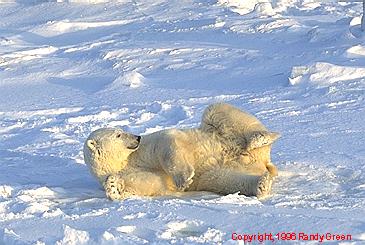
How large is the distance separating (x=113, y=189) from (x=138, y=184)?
0.20m

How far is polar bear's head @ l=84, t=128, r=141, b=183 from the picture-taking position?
192 inches

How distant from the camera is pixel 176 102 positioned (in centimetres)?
804

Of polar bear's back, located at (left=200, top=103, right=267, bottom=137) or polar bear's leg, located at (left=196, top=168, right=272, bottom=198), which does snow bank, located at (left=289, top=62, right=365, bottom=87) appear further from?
polar bear's leg, located at (left=196, top=168, right=272, bottom=198)

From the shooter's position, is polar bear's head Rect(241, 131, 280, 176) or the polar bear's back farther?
the polar bear's back

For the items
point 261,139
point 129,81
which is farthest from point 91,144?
point 129,81

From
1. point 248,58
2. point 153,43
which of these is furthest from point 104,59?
point 248,58

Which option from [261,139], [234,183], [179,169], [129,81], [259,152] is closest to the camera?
[179,169]

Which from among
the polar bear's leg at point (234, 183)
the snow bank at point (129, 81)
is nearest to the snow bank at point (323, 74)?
the snow bank at point (129, 81)

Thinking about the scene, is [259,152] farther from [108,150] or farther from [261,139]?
[108,150]

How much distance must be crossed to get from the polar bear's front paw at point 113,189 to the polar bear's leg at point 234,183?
0.57 m

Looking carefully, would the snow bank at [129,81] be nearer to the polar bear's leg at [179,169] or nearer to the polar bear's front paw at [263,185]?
the polar bear's leg at [179,169]

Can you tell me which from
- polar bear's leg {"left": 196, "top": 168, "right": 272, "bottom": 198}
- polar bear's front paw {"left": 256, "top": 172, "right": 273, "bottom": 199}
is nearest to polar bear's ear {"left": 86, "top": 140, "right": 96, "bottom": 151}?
polar bear's leg {"left": 196, "top": 168, "right": 272, "bottom": 198}

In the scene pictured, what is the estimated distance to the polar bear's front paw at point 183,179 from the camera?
454 cm

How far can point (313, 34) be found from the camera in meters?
10.4
